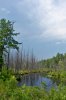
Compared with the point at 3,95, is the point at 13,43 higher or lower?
higher

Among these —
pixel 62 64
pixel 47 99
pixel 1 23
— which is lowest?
pixel 47 99

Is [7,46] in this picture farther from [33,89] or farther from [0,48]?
[33,89]

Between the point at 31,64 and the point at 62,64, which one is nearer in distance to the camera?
the point at 62,64

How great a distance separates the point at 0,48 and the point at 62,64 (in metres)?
40.7

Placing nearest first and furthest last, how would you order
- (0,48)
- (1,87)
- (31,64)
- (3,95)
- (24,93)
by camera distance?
(24,93), (3,95), (1,87), (0,48), (31,64)

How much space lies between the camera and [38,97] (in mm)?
12883

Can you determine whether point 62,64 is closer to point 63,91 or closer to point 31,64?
point 31,64

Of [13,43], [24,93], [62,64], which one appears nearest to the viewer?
[24,93]

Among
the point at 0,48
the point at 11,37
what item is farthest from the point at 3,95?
the point at 11,37

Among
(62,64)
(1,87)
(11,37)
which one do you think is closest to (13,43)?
(11,37)

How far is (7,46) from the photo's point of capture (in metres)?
64.6

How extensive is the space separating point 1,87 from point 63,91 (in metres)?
4.12

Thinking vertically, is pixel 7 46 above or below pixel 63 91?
above

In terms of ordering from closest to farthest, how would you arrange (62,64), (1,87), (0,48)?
(1,87), (0,48), (62,64)
